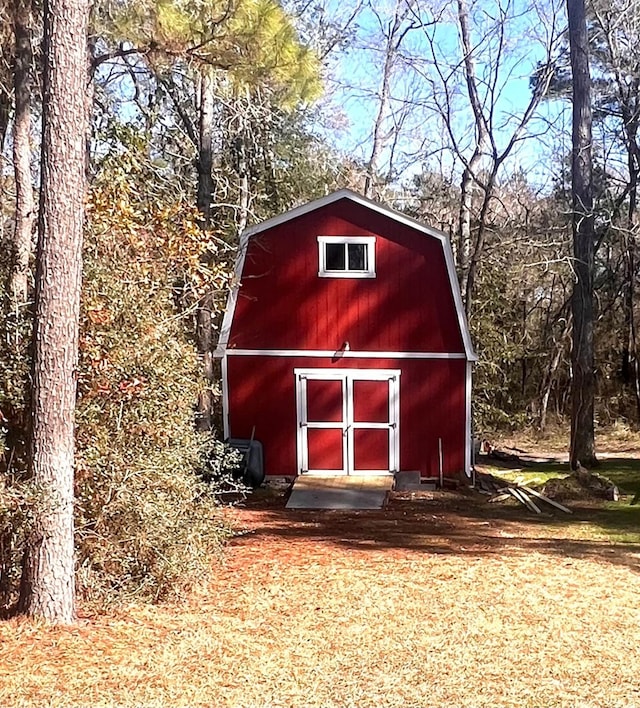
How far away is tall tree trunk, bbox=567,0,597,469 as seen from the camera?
13.8 metres

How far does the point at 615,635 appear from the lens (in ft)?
17.5

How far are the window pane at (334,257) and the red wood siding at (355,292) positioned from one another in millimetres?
183

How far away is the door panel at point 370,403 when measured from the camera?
12.3 metres

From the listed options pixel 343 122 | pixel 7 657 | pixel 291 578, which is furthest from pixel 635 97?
pixel 7 657

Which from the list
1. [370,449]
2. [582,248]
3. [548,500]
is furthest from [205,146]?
[548,500]

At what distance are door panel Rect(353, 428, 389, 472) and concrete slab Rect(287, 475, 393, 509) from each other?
18 centimetres

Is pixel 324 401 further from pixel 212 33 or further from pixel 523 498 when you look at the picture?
pixel 212 33

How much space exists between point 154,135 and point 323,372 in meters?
6.91

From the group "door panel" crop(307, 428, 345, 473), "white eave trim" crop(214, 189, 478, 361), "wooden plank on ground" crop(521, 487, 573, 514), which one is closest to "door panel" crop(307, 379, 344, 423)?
"door panel" crop(307, 428, 345, 473)

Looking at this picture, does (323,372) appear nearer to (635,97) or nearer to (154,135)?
(154,135)

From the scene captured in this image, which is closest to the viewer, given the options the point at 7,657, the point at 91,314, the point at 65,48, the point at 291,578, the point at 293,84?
the point at 7,657

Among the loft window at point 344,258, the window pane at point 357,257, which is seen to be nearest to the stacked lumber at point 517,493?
the loft window at point 344,258

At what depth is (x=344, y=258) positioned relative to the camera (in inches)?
488

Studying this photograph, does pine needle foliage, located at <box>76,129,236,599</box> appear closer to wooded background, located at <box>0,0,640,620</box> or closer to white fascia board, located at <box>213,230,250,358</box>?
wooded background, located at <box>0,0,640,620</box>
